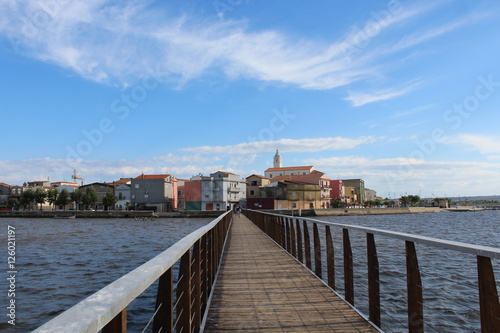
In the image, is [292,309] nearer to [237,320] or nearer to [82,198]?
[237,320]

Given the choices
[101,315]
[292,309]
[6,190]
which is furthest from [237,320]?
[6,190]

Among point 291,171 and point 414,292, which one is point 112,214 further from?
point 414,292

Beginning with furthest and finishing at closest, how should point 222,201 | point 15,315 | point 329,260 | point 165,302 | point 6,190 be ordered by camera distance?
point 6,190 < point 222,201 < point 15,315 < point 329,260 < point 165,302

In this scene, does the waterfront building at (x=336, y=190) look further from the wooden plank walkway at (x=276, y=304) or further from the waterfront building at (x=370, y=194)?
the wooden plank walkway at (x=276, y=304)

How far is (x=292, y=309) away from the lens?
460cm

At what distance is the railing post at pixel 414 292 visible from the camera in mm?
3316

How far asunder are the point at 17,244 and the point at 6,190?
8451 centimetres

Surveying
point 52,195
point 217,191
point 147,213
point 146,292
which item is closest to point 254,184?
point 217,191

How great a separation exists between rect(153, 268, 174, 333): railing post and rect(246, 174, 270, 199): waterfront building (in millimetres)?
78294

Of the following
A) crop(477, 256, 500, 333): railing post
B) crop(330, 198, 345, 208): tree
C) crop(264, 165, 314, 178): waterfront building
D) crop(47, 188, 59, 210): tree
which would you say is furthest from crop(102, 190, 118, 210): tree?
crop(477, 256, 500, 333): railing post

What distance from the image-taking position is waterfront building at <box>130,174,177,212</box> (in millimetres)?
74562

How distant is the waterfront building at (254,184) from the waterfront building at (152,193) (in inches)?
647

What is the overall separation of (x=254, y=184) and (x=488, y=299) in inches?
3177

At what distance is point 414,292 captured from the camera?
11.0 feet
